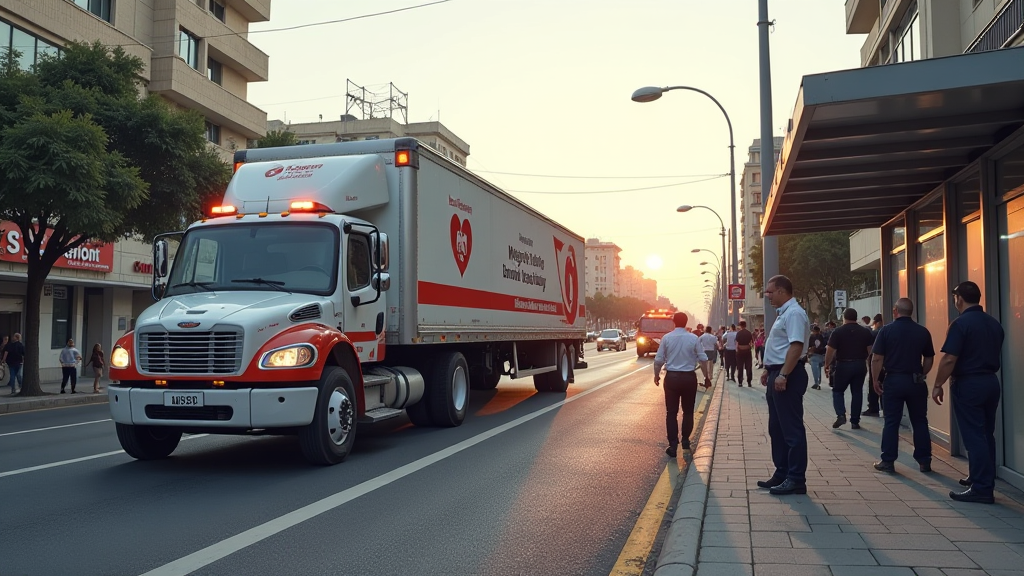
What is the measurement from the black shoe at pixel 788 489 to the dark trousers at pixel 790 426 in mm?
34

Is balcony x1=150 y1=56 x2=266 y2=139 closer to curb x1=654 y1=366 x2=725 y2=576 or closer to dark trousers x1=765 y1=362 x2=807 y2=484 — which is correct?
curb x1=654 y1=366 x2=725 y2=576

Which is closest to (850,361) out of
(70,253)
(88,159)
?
(88,159)

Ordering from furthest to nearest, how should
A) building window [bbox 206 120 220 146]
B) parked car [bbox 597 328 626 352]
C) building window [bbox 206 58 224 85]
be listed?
parked car [bbox 597 328 626 352] < building window [bbox 206 58 224 85] < building window [bbox 206 120 220 146]

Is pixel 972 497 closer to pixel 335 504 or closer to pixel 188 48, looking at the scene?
pixel 335 504

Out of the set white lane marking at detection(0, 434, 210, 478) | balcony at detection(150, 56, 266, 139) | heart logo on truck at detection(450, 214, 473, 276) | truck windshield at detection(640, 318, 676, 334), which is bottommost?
white lane marking at detection(0, 434, 210, 478)

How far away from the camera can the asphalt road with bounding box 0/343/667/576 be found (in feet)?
17.2

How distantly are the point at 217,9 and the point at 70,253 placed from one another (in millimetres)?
13891

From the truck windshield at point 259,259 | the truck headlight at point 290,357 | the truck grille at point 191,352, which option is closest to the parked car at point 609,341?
the truck windshield at point 259,259

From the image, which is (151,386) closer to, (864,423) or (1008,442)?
(1008,442)

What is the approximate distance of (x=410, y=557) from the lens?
5.29 meters

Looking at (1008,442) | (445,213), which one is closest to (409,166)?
(445,213)

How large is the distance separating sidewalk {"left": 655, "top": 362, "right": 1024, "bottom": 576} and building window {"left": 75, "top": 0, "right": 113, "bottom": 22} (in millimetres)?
26300

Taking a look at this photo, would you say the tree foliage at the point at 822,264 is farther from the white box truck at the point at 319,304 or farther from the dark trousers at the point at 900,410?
the dark trousers at the point at 900,410

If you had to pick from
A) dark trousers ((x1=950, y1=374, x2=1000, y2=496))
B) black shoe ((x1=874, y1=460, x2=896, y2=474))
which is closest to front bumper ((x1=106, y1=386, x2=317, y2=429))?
black shoe ((x1=874, y1=460, x2=896, y2=474))
